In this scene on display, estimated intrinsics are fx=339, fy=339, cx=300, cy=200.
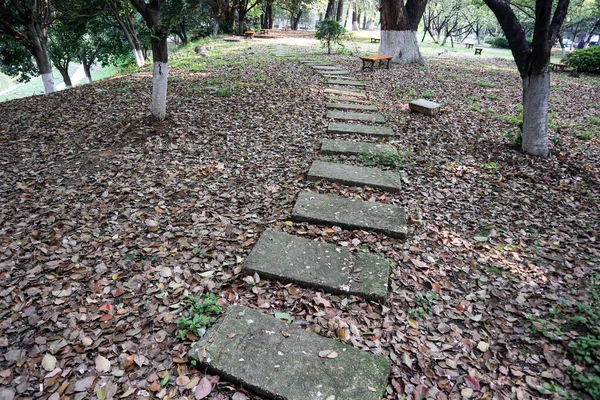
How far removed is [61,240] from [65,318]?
101 centimetres

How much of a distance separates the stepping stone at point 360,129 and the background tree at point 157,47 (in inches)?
106

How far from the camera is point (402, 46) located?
11172mm

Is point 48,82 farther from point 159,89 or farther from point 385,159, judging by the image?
point 385,159

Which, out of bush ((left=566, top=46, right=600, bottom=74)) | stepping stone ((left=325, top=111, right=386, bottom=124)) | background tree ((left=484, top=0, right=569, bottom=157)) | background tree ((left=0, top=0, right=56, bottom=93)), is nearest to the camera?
background tree ((left=484, top=0, right=569, bottom=157))

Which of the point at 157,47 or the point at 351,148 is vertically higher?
the point at 157,47

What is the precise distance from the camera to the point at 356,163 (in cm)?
457

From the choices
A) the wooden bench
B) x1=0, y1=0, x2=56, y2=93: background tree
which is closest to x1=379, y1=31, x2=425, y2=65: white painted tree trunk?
the wooden bench

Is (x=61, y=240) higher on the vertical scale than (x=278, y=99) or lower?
lower

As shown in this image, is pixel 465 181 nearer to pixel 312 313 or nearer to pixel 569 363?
pixel 569 363

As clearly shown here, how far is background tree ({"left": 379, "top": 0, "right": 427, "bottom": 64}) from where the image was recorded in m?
10.7

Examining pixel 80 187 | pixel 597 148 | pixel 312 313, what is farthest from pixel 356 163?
pixel 597 148

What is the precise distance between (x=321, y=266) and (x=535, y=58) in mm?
4187

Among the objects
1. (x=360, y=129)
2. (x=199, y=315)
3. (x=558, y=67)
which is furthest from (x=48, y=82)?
(x=558, y=67)

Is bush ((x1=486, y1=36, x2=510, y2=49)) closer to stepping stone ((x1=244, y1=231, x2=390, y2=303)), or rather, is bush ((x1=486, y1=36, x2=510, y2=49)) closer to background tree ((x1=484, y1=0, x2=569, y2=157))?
background tree ((x1=484, y1=0, x2=569, y2=157))
